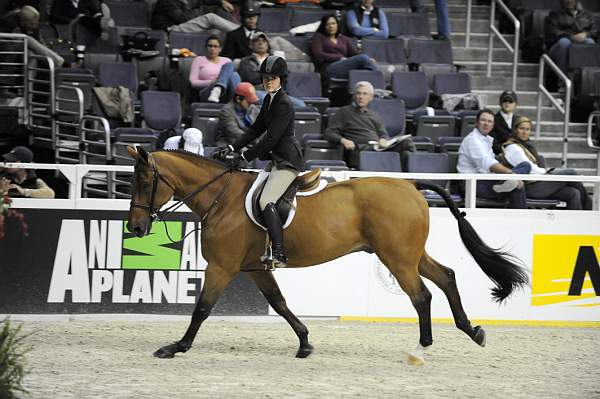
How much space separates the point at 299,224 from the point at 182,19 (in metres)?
8.26

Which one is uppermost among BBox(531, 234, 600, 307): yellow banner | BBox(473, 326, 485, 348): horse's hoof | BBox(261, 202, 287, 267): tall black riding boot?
BBox(261, 202, 287, 267): tall black riding boot

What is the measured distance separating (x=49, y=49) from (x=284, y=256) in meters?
7.52

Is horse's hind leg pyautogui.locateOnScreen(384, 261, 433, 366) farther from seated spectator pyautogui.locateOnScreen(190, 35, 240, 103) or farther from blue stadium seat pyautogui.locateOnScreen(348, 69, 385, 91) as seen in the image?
blue stadium seat pyautogui.locateOnScreen(348, 69, 385, 91)

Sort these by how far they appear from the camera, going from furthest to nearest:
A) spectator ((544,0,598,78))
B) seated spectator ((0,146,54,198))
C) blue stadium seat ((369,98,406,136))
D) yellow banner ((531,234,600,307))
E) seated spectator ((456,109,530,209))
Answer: spectator ((544,0,598,78)), blue stadium seat ((369,98,406,136)), seated spectator ((456,109,530,209)), yellow banner ((531,234,600,307)), seated spectator ((0,146,54,198))

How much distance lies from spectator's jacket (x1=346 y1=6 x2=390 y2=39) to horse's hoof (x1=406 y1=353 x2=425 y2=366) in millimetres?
8857

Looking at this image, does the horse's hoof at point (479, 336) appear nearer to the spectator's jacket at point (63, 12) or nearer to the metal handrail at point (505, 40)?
the metal handrail at point (505, 40)

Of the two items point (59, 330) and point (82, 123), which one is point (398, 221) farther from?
point (82, 123)

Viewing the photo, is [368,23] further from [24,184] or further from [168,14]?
[24,184]

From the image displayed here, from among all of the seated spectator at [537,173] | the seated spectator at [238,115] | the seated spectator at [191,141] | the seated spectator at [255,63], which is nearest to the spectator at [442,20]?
the seated spectator at [255,63]

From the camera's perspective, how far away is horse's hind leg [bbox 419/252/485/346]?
10281 mm

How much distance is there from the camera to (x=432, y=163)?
14172 millimetres

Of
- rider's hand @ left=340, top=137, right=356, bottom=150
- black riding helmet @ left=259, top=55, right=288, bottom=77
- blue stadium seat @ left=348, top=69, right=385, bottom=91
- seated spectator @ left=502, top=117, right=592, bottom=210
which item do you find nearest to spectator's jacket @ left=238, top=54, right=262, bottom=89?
blue stadium seat @ left=348, top=69, right=385, bottom=91

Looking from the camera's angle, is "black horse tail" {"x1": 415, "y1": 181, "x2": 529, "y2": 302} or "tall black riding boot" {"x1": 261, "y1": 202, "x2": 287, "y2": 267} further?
"black horse tail" {"x1": 415, "y1": 181, "x2": 529, "y2": 302}

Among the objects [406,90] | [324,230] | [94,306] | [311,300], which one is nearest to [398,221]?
[324,230]
